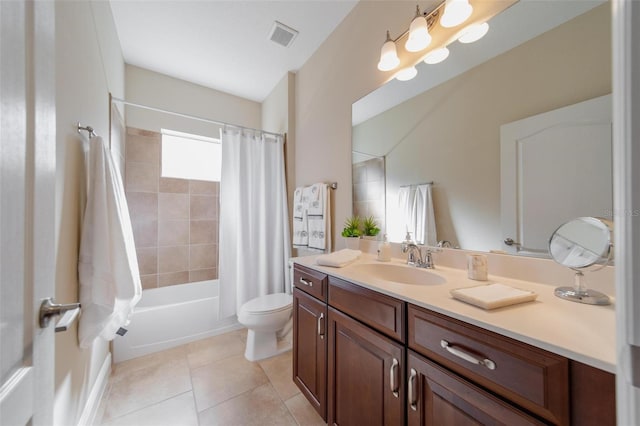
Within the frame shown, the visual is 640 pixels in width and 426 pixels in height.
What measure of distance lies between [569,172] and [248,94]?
297cm

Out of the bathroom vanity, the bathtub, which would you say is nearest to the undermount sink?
the bathroom vanity

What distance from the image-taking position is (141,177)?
2.40 m

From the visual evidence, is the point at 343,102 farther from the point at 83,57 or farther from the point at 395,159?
the point at 83,57

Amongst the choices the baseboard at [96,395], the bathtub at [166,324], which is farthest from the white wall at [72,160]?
the bathtub at [166,324]

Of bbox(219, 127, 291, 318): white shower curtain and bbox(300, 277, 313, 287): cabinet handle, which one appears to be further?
bbox(219, 127, 291, 318): white shower curtain

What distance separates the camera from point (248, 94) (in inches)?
111

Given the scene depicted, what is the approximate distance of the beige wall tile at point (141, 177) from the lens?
234 centimetres

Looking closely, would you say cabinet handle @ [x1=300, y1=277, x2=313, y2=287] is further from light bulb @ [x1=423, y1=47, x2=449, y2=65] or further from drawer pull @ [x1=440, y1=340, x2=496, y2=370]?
light bulb @ [x1=423, y1=47, x2=449, y2=65]

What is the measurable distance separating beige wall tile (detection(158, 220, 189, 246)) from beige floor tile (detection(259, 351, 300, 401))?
1.59 m

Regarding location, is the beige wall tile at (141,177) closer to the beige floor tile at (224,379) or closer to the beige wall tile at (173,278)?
the beige wall tile at (173,278)

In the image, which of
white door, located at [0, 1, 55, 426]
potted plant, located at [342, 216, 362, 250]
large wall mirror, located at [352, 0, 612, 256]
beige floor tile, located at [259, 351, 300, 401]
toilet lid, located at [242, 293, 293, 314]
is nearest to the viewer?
white door, located at [0, 1, 55, 426]

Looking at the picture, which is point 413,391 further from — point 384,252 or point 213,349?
point 213,349

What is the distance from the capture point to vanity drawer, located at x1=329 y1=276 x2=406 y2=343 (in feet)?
2.73

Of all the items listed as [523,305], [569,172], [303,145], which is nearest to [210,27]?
[303,145]
